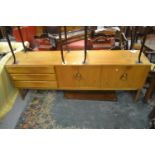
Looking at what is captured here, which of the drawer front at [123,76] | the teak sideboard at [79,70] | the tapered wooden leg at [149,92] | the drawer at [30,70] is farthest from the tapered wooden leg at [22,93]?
the tapered wooden leg at [149,92]

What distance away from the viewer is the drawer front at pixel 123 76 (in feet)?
5.15

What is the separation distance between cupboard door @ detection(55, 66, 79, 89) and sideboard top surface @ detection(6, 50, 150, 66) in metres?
0.06

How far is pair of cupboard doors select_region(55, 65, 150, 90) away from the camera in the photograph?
1.58 m

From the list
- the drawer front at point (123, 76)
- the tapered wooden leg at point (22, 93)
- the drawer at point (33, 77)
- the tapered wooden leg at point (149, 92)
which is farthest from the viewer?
the tapered wooden leg at point (22, 93)

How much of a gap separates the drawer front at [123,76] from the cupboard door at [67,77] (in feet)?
1.11

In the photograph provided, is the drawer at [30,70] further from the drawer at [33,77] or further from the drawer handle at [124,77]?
the drawer handle at [124,77]

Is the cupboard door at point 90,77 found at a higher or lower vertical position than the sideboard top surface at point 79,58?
lower

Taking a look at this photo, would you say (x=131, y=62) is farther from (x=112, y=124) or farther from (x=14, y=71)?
(x=14, y=71)

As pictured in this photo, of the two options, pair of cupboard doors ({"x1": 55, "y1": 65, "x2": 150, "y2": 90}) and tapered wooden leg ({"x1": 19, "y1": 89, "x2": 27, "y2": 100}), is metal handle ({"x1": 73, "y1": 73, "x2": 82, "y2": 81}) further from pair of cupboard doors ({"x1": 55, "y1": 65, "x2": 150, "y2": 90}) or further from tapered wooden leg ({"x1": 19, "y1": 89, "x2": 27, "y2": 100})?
tapered wooden leg ({"x1": 19, "y1": 89, "x2": 27, "y2": 100})

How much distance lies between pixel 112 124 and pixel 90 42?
1.35m

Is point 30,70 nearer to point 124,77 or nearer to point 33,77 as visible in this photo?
point 33,77

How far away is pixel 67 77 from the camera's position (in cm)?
171

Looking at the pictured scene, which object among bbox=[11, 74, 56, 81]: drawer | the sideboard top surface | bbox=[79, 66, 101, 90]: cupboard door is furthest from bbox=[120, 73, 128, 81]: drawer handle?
bbox=[11, 74, 56, 81]: drawer
